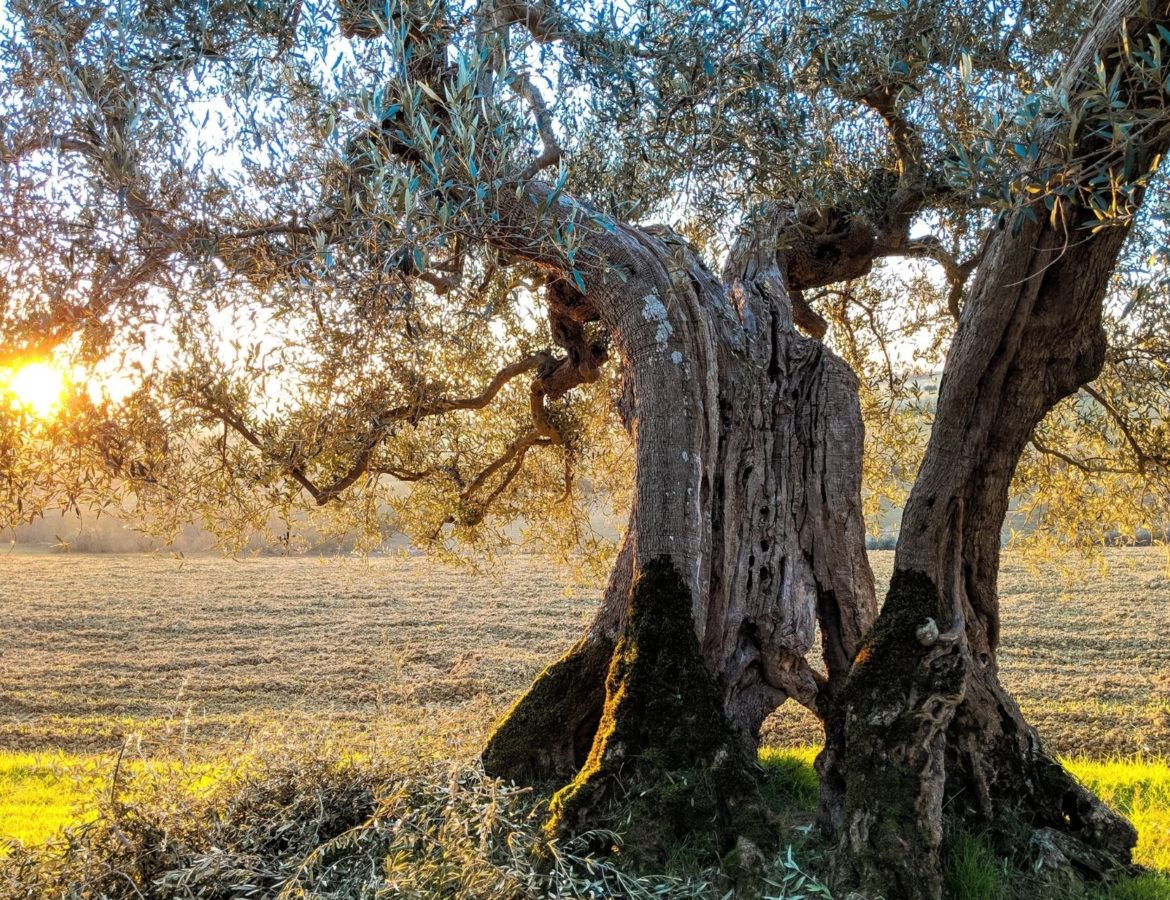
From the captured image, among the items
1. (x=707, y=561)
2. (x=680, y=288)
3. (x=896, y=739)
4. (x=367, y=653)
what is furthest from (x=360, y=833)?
(x=367, y=653)

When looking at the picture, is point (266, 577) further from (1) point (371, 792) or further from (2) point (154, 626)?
(1) point (371, 792)

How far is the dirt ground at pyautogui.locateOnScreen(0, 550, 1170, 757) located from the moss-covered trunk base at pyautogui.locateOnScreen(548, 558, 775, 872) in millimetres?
1621

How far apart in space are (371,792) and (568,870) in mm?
1893

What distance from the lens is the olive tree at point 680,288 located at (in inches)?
194

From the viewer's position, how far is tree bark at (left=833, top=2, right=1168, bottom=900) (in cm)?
498

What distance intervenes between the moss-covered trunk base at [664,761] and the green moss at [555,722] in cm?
50

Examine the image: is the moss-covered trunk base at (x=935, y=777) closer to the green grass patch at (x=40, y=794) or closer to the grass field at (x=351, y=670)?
the grass field at (x=351, y=670)

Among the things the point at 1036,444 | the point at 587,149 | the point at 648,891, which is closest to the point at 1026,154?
the point at 648,891

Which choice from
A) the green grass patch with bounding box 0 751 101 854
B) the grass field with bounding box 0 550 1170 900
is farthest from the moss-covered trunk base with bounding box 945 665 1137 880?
the green grass patch with bounding box 0 751 101 854

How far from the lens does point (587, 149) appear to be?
7.76 meters

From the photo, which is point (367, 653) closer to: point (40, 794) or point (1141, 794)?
point (40, 794)

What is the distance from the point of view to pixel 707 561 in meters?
6.29

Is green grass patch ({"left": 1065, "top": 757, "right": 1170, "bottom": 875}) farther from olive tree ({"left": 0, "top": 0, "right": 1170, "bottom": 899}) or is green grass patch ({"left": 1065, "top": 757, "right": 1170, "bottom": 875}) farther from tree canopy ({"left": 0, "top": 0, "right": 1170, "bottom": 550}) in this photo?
tree canopy ({"left": 0, "top": 0, "right": 1170, "bottom": 550})

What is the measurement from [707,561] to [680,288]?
2080 mm
